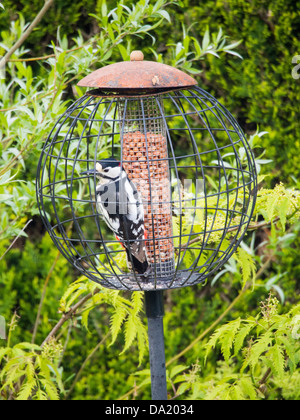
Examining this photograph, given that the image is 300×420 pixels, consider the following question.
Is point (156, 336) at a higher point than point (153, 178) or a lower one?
lower

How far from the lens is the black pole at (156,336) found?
1965 mm

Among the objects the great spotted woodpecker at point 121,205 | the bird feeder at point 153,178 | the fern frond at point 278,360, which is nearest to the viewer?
the bird feeder at point 153,178

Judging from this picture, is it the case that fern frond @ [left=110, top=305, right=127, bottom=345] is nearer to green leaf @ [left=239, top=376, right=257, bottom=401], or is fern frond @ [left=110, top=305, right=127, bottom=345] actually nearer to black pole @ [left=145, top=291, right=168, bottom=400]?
black pole @ [left=145, top=291, right=168, bottom=400]

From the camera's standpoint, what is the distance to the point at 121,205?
1892 millimetres

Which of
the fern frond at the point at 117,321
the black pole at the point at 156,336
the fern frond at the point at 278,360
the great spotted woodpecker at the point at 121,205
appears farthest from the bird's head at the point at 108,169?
the fern frond at the point at 278,360

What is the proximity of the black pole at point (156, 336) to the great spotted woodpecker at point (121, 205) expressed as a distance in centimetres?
9

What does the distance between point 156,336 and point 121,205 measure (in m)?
0.49

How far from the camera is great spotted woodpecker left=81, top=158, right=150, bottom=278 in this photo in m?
1.89

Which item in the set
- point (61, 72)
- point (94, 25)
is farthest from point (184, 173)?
point (61, 72)

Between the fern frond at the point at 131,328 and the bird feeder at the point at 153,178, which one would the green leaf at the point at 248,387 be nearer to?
the bird feeder at the point at 153,178

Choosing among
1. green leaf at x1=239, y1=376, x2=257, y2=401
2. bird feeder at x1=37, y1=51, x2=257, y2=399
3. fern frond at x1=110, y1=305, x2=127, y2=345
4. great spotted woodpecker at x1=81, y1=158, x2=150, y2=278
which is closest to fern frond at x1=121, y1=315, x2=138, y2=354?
fern frond at x1=110, y1=305, x2=127, y2=345

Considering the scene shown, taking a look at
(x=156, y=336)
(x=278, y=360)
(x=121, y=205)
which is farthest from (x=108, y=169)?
(x=278, y=360)

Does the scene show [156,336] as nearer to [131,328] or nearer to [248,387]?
[131,328]

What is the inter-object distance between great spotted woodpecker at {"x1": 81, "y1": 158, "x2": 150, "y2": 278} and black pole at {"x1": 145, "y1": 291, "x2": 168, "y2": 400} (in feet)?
0.31
